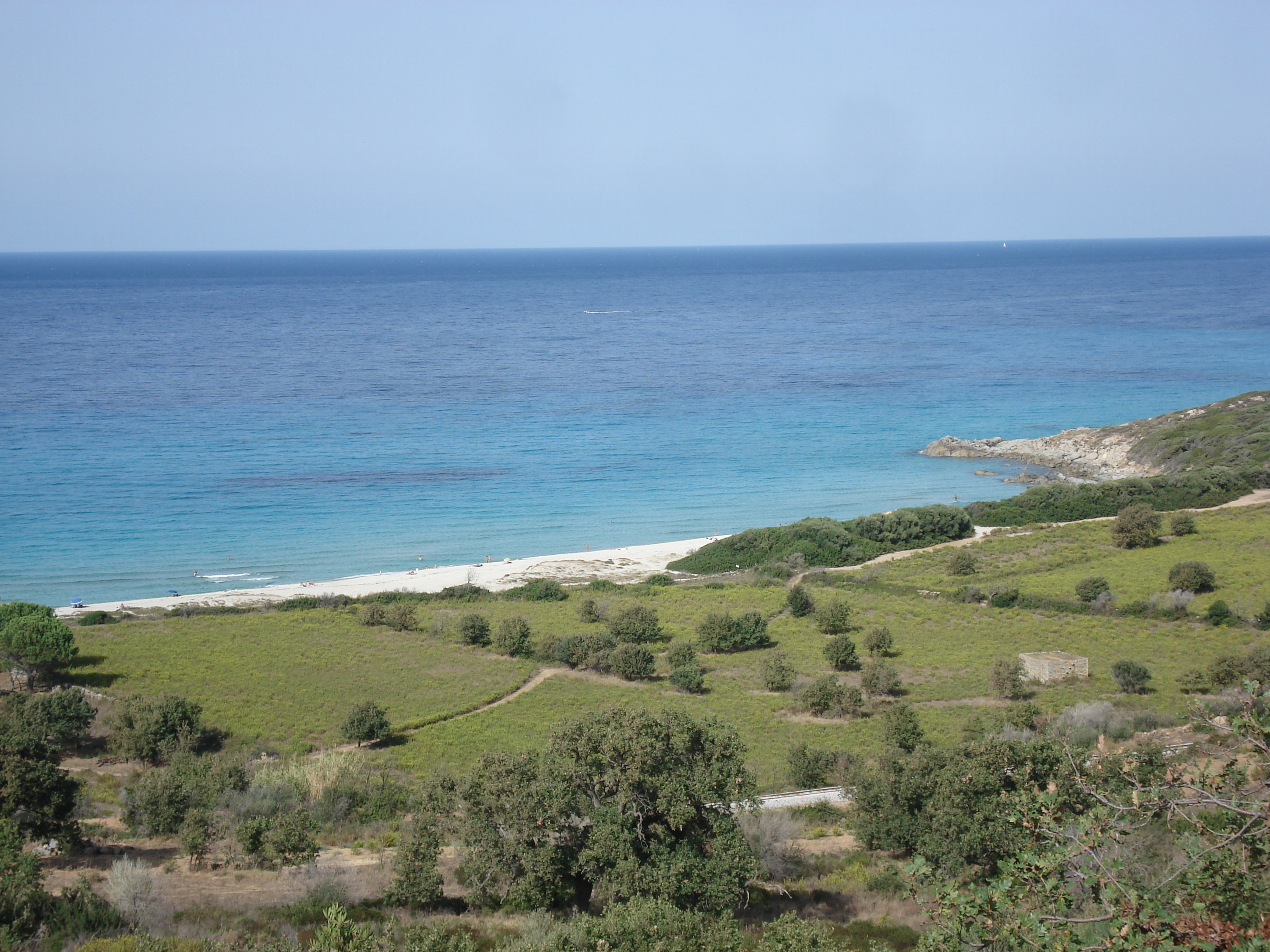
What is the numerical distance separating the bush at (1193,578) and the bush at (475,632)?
24366mm

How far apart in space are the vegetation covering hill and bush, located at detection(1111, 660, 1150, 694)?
1845cm

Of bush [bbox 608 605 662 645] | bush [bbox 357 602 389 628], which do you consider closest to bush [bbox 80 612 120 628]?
bush [bbox 357 602 389 628]

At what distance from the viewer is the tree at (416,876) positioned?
14.2 meters

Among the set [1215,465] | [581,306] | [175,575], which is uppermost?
[581,306]

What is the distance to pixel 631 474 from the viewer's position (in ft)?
204

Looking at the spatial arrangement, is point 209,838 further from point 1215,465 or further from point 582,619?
point 1215,465

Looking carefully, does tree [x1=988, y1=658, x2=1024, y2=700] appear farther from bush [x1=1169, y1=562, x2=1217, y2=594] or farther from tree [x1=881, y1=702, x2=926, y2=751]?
bush [x1=1169, y1=562, x2=1217, y2=594]

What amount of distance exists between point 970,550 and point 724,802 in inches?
1244

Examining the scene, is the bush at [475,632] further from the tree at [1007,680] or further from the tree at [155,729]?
the tree at [1007,680]

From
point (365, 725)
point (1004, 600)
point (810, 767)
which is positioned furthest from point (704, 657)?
point (365, 725)

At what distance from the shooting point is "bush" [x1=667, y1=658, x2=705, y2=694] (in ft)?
91.6

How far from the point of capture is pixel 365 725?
23.9 metres

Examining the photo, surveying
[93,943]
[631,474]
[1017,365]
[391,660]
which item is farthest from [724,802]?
[1017,365]

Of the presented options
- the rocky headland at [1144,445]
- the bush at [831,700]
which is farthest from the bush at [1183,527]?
the bush at [831,700]
